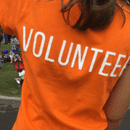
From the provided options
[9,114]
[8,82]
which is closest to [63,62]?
[9,114]

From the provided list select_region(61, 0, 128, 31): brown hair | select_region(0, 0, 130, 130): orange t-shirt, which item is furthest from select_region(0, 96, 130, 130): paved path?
select_region(61, 0, 128, 31): brown hair

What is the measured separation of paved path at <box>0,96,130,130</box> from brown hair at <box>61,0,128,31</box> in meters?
2.82

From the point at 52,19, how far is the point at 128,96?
1.52ft

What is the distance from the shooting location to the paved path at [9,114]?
3248 mm

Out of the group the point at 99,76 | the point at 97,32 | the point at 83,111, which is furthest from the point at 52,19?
the point at 83,111

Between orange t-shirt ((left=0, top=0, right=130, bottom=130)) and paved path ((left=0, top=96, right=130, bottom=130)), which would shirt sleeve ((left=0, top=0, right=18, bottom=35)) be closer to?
orange t-shirt ((left=0, top=0, right=130, bottom=130))

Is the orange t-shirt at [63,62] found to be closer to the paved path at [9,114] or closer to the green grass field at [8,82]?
the paved path at [9,114]

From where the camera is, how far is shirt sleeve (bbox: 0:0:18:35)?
0.79 meters

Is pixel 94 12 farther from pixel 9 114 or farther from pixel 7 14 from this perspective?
pixel 9 114

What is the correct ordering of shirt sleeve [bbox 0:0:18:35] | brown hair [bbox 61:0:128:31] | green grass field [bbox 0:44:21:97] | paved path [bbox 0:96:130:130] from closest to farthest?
brown hair [bbox 61:0:128:31]
shirt sleeve [bbox 0:0:18:35]
paved path [bbox 0:96:130:130]
green grass field [bbox 0:44:21:97]

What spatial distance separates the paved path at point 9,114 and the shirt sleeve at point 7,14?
8.58 feet

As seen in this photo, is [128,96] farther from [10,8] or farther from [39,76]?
[10,8]

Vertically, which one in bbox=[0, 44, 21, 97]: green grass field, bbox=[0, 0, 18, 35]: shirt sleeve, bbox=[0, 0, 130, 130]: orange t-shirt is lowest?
bbox=[0, 44, 21, 97]: green grass field

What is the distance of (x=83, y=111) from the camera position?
32.5 inches
